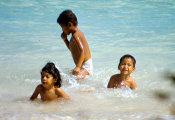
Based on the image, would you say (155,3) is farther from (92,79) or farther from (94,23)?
(92,79)

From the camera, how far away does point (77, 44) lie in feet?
14.1

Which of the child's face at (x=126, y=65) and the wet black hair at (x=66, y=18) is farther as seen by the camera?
the wet black hair at (x=66, y=18)

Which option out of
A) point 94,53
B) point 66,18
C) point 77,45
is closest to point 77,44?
point 77,45

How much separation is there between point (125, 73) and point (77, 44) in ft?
2.70

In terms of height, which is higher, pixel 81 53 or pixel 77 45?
pixel 77 45

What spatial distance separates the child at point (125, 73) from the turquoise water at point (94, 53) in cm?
14

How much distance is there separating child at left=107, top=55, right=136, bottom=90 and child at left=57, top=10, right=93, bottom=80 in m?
0.53

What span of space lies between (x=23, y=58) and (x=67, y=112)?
2.99 m

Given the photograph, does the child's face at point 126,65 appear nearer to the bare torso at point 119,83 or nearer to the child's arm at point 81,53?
the bare torso at point 119,83

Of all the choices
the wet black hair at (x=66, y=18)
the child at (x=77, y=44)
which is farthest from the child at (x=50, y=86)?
the wet black hair at (x=66, y=18)

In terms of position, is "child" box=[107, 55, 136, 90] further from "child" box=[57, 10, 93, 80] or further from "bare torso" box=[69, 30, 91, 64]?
"bare torso" box=[69, 30, 91, 64]

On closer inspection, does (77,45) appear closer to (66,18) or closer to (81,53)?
(81,53)

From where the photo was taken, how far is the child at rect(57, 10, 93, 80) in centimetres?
427

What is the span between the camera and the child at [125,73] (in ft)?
12.9
